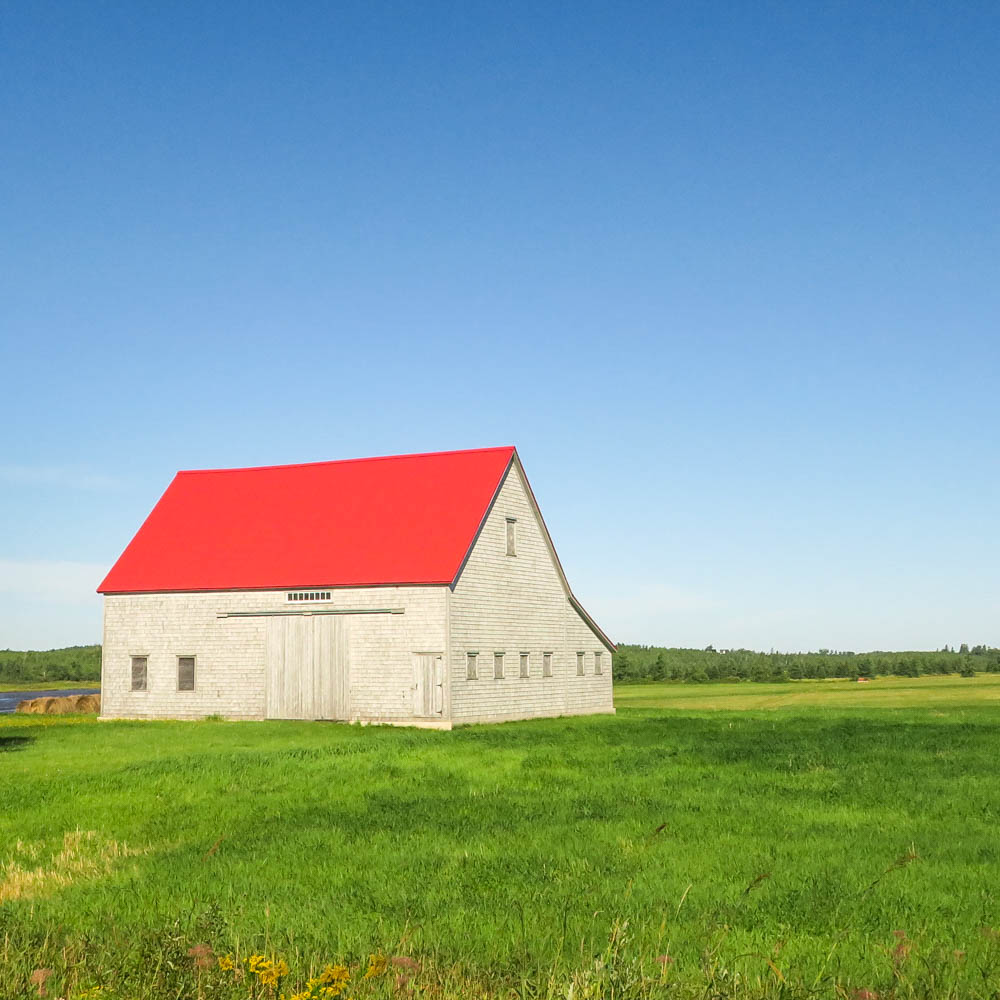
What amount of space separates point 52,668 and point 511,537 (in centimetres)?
11180

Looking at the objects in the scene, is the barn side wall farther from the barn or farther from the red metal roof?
the red metal roof

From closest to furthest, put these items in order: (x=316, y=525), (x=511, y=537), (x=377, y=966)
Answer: (x=377, y=966) → (x=511, y=537) → (x=316, y=525)

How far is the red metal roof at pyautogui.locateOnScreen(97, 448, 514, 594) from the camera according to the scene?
1655 inches

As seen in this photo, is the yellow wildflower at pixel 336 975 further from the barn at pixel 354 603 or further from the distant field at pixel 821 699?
the distant field at pixel 821 699

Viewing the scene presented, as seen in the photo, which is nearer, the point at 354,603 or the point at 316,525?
the point at 354,603

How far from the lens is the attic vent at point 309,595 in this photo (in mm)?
41975

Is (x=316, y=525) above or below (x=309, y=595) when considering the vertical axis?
above

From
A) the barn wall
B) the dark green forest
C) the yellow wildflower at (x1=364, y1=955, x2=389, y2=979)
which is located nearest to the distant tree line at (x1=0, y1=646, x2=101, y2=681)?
the dark green forest

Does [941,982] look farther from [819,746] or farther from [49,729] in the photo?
[49,729]

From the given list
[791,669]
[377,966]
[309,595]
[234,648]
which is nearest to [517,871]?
[377,966]

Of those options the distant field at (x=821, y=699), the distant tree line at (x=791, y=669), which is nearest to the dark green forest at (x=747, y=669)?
the distant tree line at (x=791, y=669)

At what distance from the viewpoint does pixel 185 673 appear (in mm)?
44000

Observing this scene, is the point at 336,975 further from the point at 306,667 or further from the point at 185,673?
the point at 185,673

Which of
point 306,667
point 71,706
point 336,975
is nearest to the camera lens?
point 336,975
